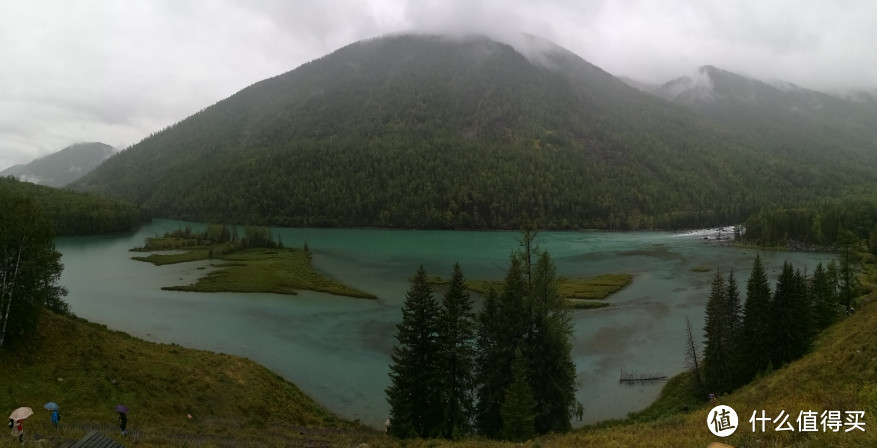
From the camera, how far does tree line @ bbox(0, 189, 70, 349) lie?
3123 centimetres

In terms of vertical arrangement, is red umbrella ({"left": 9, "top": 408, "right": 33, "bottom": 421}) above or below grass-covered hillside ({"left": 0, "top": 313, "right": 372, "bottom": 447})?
above

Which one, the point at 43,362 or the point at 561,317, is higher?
the point at 561,317

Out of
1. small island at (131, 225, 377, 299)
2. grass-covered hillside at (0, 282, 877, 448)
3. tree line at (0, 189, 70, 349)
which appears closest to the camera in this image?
grass-covered hillside at (0, 282, 877, 448)

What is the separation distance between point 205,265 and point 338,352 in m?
73.8

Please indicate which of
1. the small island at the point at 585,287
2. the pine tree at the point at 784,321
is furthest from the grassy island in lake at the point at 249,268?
the pine tree at the point at 784,321

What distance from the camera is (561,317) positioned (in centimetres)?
3222

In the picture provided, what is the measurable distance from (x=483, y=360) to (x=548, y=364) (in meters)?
4.63

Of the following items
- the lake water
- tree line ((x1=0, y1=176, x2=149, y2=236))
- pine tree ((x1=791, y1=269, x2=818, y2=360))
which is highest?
tree line ((x1=0, y1=176, x2=149, y2=236))

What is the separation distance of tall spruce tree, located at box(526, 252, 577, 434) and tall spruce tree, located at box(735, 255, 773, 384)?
18.2 metres

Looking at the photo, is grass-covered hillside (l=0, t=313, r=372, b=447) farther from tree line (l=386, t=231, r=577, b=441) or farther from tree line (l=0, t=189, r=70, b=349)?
tree line (l=386, t=231, r=577, b=441)

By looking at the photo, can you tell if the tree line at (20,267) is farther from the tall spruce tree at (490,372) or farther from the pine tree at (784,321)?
the pine tree at (784,321)

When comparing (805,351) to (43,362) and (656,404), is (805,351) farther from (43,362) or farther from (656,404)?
(43,362)

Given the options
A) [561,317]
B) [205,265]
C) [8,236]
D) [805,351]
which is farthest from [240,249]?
[805,351]

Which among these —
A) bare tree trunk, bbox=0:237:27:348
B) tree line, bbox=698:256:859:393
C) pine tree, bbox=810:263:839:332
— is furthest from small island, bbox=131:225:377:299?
pine tree, bbox=810:263:839:332
